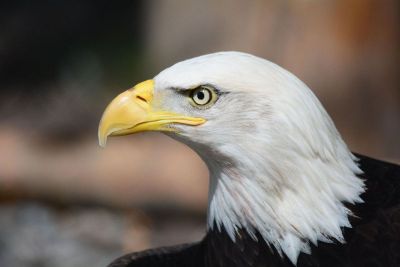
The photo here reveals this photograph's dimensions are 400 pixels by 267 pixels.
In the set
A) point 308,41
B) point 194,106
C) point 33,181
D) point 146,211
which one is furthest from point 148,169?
point 194,106

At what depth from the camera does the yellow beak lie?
3.26 m

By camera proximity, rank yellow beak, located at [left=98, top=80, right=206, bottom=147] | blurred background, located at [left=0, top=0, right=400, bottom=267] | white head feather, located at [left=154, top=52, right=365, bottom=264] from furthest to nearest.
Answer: blurred background, located at [left=0, top=0, right=400, bottom=267]
yellow beak, located at [left=98, top=80, right=206, bottom=147]
white head feather, located at [left=154, top=52, right=365, bottom=264]

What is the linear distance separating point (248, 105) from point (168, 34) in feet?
14.2

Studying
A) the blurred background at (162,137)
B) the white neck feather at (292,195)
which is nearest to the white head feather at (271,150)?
the white neck feather at (292,195)

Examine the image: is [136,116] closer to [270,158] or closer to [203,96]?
[203,96]

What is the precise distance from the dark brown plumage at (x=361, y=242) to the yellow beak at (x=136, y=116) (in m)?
0.45

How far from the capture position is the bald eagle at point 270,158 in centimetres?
315

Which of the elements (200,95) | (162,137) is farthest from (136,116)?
(162,137)

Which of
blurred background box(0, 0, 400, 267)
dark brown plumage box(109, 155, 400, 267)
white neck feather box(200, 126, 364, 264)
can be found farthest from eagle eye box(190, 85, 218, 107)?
blurred background box(0, 0, 400, 267)

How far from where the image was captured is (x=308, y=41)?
683 centimetres

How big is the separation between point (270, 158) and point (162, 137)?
4.05 meters

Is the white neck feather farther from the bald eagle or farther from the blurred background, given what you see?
the blurred background

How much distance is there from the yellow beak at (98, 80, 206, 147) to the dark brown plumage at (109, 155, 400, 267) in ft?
1.49

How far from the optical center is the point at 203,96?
320 centimetres
